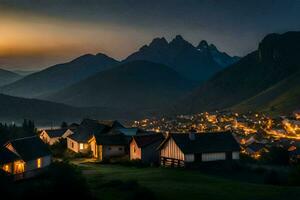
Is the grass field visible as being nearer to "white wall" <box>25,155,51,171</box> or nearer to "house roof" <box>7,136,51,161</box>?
"white wall" <box>25,155,51,171</box>

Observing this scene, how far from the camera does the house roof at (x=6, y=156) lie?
46750 mm

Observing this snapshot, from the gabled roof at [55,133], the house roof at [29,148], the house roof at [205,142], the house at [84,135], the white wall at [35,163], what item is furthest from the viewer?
the gabled roof at [55,133]

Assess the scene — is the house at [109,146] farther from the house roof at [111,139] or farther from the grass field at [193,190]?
the grass field at [193,190]

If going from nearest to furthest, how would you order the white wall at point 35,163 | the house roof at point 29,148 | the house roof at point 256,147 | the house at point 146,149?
the white wall at point 35,163 → the house roof at point 29,148 → the house at point 146,149 → the house roof at point 256,147

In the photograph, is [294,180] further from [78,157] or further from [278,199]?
[78,157]

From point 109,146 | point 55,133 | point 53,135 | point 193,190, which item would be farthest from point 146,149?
point 55,133

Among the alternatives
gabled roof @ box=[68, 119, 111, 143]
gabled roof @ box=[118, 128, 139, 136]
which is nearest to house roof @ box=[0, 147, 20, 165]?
gabled roof @ box=[118, 128, 139, 136]

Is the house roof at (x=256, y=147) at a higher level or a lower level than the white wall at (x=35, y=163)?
higher

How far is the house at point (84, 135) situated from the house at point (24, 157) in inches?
807

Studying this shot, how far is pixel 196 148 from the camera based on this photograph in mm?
57281

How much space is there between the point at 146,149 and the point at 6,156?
1997 centimetres

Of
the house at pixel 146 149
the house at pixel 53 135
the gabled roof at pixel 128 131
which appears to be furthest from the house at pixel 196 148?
the house at pixel 53 135

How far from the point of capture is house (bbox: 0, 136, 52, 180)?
47.5m

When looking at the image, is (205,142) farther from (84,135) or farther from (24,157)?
(84,135)
